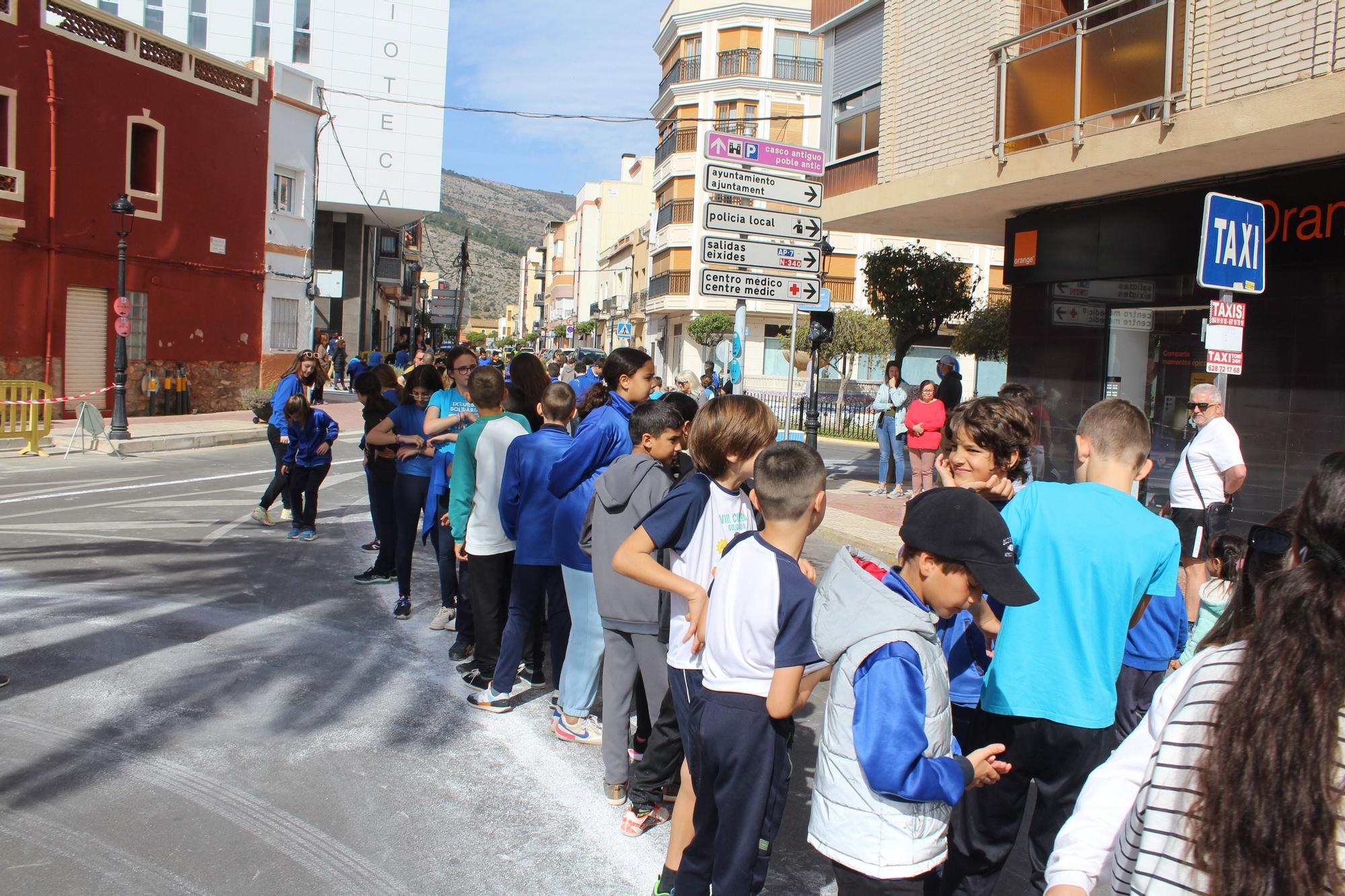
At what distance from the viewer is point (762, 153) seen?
10.4 meters

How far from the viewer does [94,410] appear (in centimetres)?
1650

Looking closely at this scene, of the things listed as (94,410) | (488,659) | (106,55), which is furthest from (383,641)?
(106,55)

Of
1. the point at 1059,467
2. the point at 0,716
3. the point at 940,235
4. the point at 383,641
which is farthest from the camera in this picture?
the point at 940,235

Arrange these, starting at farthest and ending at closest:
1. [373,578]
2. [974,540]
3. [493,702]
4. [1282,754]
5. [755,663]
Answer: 1. [373,578]
2. [493,702]
3. [755,663]
4. [974,540]
5. [1282,754]

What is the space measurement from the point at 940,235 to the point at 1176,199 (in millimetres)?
4780

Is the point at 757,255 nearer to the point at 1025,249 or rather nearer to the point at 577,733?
the point at 1025,249

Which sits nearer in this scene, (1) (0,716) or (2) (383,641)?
(1) (0,716)

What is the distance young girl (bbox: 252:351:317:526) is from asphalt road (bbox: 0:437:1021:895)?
5.88ft

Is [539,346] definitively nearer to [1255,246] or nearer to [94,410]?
[94,410]

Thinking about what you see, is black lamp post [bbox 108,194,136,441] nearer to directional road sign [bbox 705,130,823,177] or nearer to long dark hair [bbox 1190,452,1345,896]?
directional road sign [bbox 705,130,823,177]

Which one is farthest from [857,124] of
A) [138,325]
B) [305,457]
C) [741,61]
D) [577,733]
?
[741,61]

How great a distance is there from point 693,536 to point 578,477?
52.2 inches

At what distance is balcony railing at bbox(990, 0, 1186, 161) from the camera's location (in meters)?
9.73

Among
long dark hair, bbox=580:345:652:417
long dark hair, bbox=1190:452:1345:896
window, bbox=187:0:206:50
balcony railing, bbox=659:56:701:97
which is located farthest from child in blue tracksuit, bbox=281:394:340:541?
balcony railing, bbox=659:56:701:97
